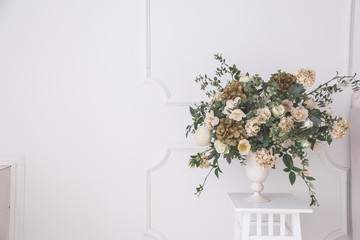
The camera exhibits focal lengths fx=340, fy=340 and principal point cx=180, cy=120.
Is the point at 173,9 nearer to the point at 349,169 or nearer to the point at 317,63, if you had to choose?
the point at 317,63

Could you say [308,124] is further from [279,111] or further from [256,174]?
[256,174]

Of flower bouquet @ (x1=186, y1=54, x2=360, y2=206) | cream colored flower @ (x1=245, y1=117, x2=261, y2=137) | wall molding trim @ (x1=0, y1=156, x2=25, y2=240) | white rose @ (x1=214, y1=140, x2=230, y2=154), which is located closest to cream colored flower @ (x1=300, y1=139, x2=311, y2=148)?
flower bouquet @ (x1=186, y1=54, x2=360, y2=206)

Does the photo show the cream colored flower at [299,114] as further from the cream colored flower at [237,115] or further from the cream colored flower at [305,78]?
the cream colored flower at [237,115]

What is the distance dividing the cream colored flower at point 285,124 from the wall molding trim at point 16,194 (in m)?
1.40

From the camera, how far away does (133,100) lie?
1881 mm

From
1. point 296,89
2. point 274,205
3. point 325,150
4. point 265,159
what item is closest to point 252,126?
point 265,159

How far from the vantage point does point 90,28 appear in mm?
1891

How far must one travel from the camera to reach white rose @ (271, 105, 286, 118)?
4.51 ft

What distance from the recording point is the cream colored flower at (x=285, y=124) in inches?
53.7

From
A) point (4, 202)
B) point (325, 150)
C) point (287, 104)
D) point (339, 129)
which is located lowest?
point (4, 202)

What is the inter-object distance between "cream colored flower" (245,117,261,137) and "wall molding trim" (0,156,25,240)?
50.1 inches

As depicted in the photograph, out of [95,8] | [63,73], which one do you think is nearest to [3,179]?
[63,73]

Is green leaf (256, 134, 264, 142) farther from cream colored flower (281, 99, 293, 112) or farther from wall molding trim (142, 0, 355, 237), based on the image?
wall molding trim (142, 0, 355, 237)

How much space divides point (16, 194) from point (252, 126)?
1.36 metres
